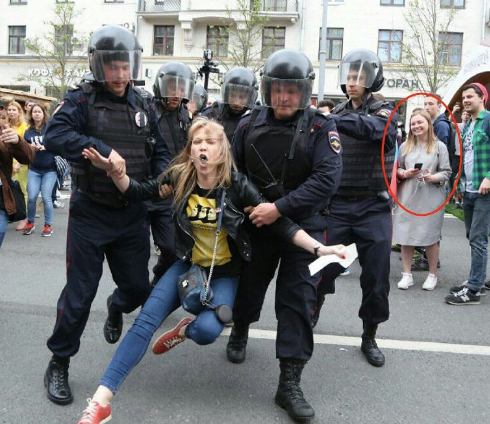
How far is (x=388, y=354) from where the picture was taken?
398cm

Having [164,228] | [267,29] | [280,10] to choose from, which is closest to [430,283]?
[164,228]

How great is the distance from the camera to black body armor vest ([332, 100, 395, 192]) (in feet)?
12.9

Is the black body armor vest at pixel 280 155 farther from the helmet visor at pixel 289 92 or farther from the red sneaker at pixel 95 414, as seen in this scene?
the red sneaker at pixel 95 414

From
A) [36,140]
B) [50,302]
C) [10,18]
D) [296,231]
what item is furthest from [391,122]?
[10,18]

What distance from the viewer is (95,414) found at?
102 inches

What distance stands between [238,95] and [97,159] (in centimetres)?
248

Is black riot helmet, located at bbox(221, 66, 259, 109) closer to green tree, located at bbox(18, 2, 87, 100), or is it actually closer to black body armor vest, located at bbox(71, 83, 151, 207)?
black body armor vest, located at bbox(71, 83, 151, 207)

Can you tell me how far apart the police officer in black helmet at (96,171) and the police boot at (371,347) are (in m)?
1.72

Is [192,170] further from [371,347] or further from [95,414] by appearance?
[371,347]

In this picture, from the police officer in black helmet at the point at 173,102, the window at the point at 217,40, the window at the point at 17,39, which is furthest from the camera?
the window at the point at 17,39

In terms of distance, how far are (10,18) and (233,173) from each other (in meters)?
35.9

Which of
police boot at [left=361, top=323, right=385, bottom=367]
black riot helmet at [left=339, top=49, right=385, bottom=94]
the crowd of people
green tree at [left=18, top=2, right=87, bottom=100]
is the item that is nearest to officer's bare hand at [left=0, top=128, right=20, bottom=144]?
the crowd of people

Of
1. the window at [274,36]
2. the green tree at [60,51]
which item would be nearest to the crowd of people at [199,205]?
the window at [274,36]

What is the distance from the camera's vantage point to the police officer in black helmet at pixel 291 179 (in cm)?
305
